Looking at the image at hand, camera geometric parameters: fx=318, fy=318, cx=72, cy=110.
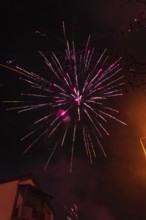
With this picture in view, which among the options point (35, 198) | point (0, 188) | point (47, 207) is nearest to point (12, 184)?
point (0, 188)

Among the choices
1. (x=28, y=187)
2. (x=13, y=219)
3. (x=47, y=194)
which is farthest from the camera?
(x=47, y=194)

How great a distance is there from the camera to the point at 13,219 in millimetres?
24750

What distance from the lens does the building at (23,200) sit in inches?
980

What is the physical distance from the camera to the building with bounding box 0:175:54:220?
2488 centimetres

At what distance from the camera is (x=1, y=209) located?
2480cm

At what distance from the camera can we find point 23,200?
25609mm

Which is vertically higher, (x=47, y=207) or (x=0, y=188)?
(x=0, y=188)

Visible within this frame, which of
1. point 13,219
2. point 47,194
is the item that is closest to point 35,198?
point 47,194

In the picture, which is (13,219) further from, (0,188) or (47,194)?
(47,194)

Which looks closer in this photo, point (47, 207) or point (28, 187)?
point (28, 187)

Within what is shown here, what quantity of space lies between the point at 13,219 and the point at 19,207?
1013 mm

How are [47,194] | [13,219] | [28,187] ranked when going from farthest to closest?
[47,194]
[28,187]
[13,219]

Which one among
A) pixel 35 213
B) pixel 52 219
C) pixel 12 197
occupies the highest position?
pixel 12 197

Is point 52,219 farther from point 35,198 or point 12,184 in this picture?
point 12,184
